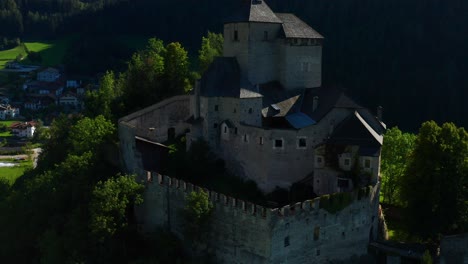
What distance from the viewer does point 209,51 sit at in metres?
59.6

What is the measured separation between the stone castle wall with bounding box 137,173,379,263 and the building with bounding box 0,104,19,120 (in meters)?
102

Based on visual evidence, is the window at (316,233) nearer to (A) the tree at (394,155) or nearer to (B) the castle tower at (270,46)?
(B) the castle tower at (270,46)

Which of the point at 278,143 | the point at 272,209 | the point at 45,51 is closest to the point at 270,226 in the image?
the point at 272,209

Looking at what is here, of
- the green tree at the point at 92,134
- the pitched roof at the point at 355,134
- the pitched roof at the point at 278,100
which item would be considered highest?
the pitched roof at the point at 278,100

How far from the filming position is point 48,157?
59312 millimetres

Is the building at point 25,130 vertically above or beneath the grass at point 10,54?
beneath

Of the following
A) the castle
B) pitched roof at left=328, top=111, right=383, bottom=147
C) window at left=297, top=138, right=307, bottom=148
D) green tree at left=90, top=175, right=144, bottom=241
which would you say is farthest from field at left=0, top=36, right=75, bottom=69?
pitched roof at left=328, top=111, right=383, bottom=147

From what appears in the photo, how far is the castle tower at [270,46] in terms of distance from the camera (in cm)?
4578

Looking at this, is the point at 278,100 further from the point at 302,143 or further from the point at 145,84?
the point at 145,84

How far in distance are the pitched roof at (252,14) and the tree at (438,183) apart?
14.9 meters

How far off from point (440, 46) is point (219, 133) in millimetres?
83273

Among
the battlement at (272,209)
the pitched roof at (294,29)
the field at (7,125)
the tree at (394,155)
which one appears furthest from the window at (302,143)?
the field at (7,125)

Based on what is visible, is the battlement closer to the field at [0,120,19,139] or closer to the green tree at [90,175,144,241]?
the green tree at [90,175,144,241]

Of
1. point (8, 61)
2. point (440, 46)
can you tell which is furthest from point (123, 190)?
point (8, 61)
